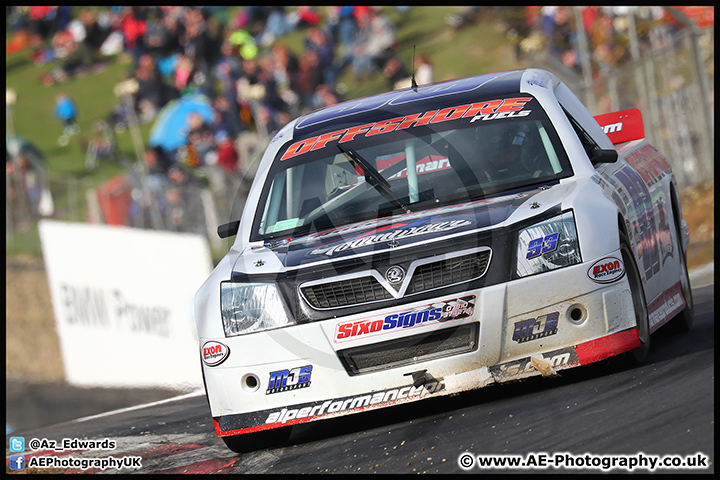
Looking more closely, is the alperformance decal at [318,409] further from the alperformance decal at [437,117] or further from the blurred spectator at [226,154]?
the blurred spectator at [226,154]

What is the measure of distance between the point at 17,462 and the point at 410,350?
2.57 m

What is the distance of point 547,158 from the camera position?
5.04 m

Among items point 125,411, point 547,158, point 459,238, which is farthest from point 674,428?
point 125,411

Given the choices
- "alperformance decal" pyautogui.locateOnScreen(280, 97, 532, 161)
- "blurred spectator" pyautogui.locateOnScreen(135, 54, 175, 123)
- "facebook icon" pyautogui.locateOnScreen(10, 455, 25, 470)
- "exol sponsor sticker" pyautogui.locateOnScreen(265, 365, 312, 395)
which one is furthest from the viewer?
"blurred spectator" pyautogui.locateOnScreen(135, 54, 175, 123)

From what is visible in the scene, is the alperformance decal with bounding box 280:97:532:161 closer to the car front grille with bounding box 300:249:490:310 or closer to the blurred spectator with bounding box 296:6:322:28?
the car front grille with bounding box 300:249:490:310

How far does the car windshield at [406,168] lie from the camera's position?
4973mm

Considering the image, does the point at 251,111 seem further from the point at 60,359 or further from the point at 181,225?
the point at 60,359

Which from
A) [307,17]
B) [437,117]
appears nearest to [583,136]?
[437,117]

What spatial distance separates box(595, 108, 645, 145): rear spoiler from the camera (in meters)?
6.44

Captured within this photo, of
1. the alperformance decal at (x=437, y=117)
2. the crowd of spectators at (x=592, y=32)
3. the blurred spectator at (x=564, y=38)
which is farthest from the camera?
the blurred spectator at (x=564, y=38)

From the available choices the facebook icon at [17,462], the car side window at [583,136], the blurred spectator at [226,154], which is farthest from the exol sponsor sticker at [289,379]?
the blurred spectator at [226,154]

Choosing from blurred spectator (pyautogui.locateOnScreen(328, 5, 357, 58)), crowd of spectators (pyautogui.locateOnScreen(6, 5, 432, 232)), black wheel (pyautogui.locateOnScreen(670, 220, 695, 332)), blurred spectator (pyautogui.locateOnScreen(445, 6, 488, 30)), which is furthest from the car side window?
blurred spectator (pyautogui.locateOnScreen(445, 6, 488, 30))

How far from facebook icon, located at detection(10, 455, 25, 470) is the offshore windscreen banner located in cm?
475

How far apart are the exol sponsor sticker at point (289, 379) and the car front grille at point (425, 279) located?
33 centimetres
